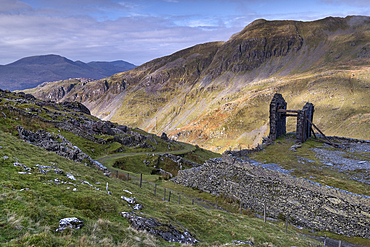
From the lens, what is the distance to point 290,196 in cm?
2573

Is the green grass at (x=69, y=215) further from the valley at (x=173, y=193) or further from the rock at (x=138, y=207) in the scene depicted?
the rock at (x=138, y=207)

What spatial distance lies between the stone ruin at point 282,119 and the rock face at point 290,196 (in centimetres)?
1450

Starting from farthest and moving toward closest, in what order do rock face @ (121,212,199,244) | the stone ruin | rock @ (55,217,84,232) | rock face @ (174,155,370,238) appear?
the stone ruin < rock face @ (174,155,370,238) < rock face @ (121,212,199,244) < rock @ (55,217,84,232)

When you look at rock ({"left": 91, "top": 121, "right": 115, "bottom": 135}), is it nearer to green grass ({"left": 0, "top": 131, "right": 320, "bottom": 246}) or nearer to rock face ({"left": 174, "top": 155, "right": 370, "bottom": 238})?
rock face ({"left": 174, "top": 155, "right": 370, "bottom": 238})

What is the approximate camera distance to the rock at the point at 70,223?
31.4 feet

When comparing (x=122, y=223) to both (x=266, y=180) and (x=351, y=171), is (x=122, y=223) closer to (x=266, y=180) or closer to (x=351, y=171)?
(x=266, y=180)

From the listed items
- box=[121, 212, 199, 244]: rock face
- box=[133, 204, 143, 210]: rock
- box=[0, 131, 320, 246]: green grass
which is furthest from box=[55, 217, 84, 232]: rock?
box=[133, 204, 143, 210]: rock

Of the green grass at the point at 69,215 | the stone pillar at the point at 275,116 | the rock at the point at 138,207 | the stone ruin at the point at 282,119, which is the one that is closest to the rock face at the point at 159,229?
the green grass at the point at 69,215

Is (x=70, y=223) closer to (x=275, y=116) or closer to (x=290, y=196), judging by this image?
(x=290, y=196)

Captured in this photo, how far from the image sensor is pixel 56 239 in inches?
326

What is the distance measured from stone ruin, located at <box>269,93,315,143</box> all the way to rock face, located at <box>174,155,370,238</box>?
14501mm

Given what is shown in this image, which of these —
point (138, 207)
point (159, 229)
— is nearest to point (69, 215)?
point (159, 229)

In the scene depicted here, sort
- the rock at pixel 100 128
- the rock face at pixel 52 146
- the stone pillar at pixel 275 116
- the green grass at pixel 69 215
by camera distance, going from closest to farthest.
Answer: the green grass at pixel 69 215, the rock face at pixel 52 146, the stone pillar at pixel 275 116, the rock at pixel 100 128

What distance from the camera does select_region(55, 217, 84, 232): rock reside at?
31.4 ft
